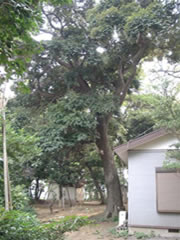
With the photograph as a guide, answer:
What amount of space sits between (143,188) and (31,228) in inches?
255

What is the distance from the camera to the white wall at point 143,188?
7.81 metres

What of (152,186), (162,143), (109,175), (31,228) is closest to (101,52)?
(162,143)

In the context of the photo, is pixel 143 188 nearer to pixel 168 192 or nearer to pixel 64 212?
pixel 168 192

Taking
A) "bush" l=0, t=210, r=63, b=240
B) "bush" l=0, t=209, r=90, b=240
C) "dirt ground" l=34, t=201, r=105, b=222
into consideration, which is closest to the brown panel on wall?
A: "dirt ground" l=34, t=201, r=105, b=222

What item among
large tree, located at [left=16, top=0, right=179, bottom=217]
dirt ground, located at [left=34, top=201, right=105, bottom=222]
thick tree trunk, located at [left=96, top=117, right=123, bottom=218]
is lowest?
dirt ground, located at [left=34, top=201, right=105, bottom=222]

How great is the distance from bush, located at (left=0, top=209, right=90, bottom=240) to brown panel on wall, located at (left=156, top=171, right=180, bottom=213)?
19.9ft

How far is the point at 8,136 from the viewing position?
493cm

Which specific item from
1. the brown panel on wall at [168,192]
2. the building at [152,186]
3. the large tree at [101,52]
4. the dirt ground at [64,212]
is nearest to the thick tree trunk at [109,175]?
the large tree at [101,52]

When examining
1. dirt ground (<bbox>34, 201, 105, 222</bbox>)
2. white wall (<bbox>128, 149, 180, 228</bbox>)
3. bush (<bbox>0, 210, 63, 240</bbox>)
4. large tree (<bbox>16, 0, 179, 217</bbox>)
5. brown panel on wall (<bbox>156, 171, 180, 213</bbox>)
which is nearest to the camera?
bush (<bbox>0, 210, 63, 240</bbox>)

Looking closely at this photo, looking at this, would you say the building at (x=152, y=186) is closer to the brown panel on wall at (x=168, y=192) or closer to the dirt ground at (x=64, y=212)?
the brown panel on wall at (x=168, y=192)

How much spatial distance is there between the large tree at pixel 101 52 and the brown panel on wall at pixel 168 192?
11.1 ft

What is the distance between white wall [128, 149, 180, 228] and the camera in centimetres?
781

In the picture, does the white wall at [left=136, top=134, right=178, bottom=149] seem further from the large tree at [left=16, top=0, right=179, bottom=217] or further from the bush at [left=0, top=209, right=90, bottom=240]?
the bush at [left=0, top=209, right=90, bottom=240]

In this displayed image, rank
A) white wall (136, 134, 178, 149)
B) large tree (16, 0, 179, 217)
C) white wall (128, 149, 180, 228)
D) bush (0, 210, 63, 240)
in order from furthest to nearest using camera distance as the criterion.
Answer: large tree (16, 0, 179, 217), white wall (136, 134, 178, 149), white wall (128, 149, 180, 228), bush (0, 210, 63, 240)
